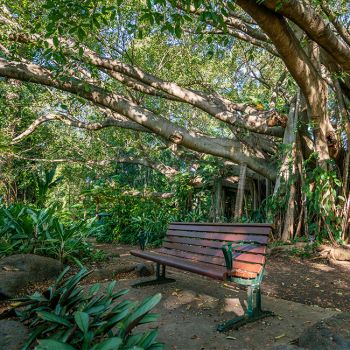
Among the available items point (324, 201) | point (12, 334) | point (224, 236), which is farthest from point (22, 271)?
point (324, 201)

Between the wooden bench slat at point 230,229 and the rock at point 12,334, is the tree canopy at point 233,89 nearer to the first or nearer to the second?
the wooden bench slat at point 230,229

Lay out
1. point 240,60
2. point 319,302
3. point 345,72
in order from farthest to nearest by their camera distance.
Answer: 1. point 240,60
2. point 345,72
3. point 319,302

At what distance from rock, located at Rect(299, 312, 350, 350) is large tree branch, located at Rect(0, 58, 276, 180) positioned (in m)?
4.88

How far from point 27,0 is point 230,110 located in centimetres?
446

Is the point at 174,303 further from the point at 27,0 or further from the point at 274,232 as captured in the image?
the point at 27,0

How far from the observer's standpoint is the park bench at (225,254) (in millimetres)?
2795

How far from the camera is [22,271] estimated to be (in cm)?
370

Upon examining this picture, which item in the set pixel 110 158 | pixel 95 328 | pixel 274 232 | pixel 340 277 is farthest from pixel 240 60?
pixel 95 328

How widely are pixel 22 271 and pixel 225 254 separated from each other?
7.45 ft

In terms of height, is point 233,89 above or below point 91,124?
above

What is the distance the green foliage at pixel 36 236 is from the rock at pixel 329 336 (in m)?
3.35

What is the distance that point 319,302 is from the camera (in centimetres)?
367

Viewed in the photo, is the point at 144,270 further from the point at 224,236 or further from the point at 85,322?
the point at 85,322

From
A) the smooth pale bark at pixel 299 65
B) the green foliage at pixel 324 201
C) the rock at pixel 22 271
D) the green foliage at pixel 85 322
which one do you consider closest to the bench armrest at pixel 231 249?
the green foliage at pixel 85 322
